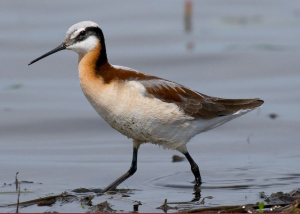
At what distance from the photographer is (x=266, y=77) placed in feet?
57.1

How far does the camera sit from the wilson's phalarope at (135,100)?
9.87 metres

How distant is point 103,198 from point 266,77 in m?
8.50

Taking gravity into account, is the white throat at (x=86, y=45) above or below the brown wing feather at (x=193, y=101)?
above

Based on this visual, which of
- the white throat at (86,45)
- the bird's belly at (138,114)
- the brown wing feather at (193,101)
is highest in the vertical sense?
the white throat at (86,45)

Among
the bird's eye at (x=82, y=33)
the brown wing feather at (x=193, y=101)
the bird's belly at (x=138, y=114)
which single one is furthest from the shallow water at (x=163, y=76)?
the bird's eye at (x=82, y=33)

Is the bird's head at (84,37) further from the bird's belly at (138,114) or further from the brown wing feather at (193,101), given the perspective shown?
the brown wing feather at (193,101)

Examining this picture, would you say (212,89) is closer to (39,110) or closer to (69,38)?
(39,110)

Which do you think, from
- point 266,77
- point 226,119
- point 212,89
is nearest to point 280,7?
point 266,77

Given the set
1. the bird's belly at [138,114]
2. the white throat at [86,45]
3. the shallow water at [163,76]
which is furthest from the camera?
the shallow water at [163,76]

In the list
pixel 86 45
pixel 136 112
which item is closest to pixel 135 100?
pixel 136 112

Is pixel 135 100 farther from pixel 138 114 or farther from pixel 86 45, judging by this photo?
pixel 86 45

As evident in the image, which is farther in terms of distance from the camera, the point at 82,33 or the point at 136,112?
the point at 82,33

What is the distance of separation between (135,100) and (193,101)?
1.07 metres

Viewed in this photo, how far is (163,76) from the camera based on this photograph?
56.6ft
